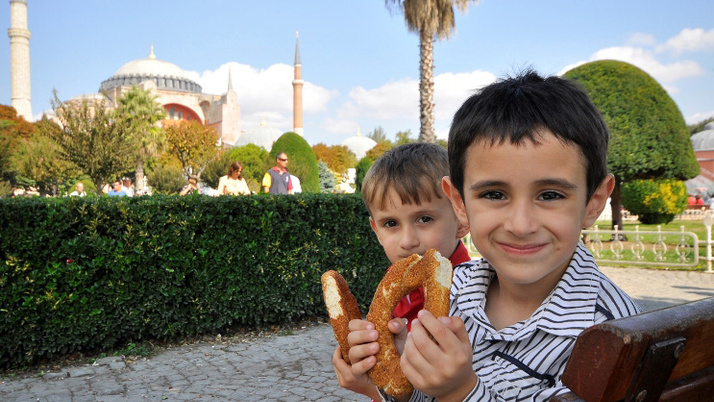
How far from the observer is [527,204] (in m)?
1.12

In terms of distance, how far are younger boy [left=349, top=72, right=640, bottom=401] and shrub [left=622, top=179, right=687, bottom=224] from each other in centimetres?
1918

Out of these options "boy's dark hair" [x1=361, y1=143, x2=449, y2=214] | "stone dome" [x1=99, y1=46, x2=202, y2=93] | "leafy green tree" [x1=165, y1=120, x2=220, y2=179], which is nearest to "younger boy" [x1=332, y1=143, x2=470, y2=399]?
"boy's dark hair" [x1=361, y1=143, x2=449, y2=214]

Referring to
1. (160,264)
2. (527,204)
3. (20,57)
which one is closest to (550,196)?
(527,204)

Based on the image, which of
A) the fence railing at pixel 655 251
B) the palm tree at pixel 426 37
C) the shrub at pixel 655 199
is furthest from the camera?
the shrub at pixel 655 199

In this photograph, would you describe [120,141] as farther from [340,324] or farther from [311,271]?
[340,324]

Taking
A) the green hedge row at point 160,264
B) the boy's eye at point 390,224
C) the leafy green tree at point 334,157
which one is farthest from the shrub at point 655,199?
the leafy green tree at point 334,157

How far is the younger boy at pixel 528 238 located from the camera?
1.05m

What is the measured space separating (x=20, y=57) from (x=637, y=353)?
7598 centimetres

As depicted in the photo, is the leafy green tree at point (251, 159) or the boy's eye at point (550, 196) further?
the leafy green tree at point (251, 159)

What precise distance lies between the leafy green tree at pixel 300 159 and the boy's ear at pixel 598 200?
23959mm

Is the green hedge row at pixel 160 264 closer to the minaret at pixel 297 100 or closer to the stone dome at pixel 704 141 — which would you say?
the stone dome at pixel 704 141

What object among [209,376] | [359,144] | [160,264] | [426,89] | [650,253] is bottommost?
[209,376]

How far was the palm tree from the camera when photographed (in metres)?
15.6

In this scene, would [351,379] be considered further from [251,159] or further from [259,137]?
[259,137]
